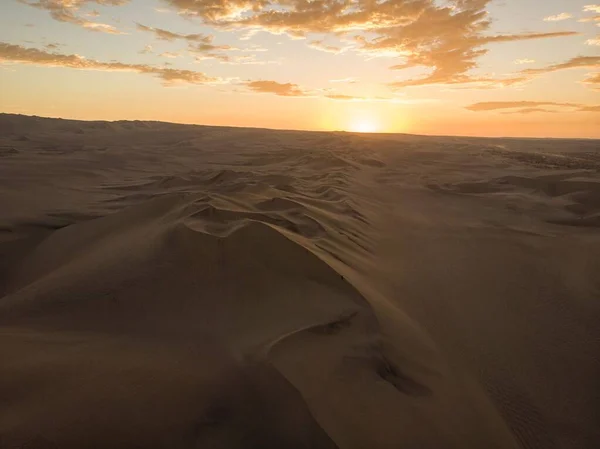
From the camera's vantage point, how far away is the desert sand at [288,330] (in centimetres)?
123

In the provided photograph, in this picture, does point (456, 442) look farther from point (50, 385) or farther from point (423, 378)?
point (50, 385)

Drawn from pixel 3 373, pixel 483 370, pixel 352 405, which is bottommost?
pixel 483 370

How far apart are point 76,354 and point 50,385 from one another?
224 millimetres

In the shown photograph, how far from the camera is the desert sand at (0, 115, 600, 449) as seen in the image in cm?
123

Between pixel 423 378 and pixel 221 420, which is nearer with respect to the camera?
pixel 221 420

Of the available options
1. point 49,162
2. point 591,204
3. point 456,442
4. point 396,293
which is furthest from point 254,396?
point 49,162

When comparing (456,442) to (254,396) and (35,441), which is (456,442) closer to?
(254,396)

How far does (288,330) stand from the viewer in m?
1.72

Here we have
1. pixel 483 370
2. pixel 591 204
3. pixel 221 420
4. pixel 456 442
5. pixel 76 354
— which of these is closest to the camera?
pixel 221 420

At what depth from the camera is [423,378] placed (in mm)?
1653

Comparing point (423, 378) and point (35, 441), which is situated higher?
point (35, 441)

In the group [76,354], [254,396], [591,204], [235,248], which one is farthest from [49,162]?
[591,204]

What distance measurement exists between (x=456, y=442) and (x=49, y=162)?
8.61 metres

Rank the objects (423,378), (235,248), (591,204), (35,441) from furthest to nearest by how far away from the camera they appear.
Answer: (591,204) < (235,248) < (423,378) < (35,441)
